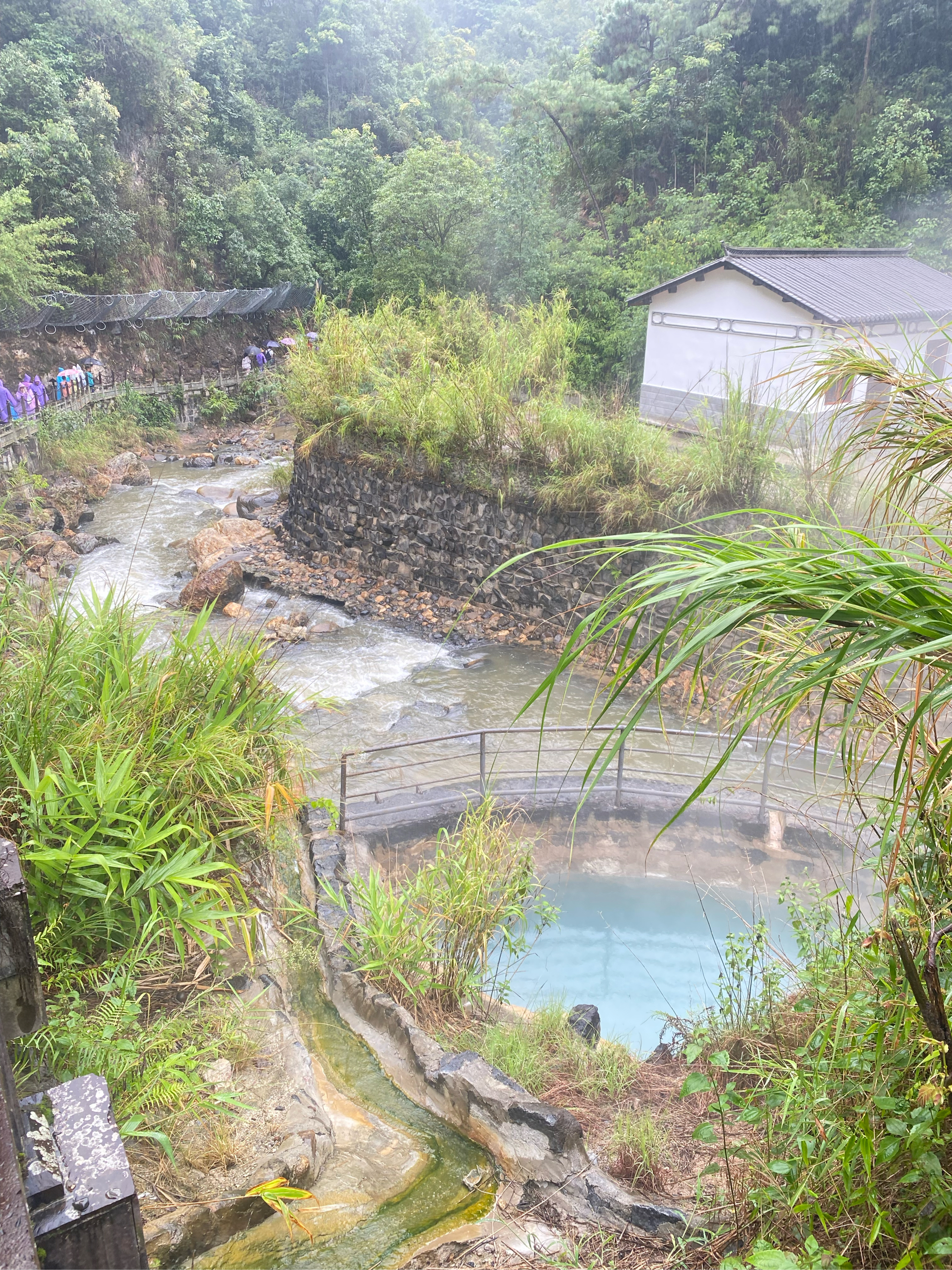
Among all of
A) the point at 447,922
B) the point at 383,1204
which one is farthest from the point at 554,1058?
the point at 383,1204

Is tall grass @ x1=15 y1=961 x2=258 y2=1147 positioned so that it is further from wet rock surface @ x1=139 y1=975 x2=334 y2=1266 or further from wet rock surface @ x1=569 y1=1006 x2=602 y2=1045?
wet rock surface @ x1=569 y1=1006 x2=602 y2=1045

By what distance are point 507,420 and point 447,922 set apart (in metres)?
7.18

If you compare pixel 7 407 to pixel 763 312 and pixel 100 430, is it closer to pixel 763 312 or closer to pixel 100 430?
pixel 100 430

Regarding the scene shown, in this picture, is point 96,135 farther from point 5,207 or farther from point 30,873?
point 30,873

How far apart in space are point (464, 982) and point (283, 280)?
23984 millimetres

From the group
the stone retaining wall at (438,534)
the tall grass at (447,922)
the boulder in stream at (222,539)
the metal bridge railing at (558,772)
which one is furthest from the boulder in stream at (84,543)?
the tall grass at (447,922)

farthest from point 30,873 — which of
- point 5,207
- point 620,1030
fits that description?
point 5,207

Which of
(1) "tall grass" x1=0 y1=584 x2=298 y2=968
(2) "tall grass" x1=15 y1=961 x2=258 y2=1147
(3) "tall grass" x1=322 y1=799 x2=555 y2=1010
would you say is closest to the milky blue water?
(3) "tall grass" x1=322 y1=799 x2=555 y2=1010

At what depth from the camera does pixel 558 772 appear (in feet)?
19.9

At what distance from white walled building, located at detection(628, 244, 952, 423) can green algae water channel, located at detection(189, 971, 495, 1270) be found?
30.7 ft

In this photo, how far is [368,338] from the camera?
39.7ft

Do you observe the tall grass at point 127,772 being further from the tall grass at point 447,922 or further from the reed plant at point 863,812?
the reed plant at point 863,812

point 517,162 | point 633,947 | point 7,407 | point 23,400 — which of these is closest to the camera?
point 633,947

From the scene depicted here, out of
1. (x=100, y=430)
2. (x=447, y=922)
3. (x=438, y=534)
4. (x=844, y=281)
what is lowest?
(x=447, y=922)
